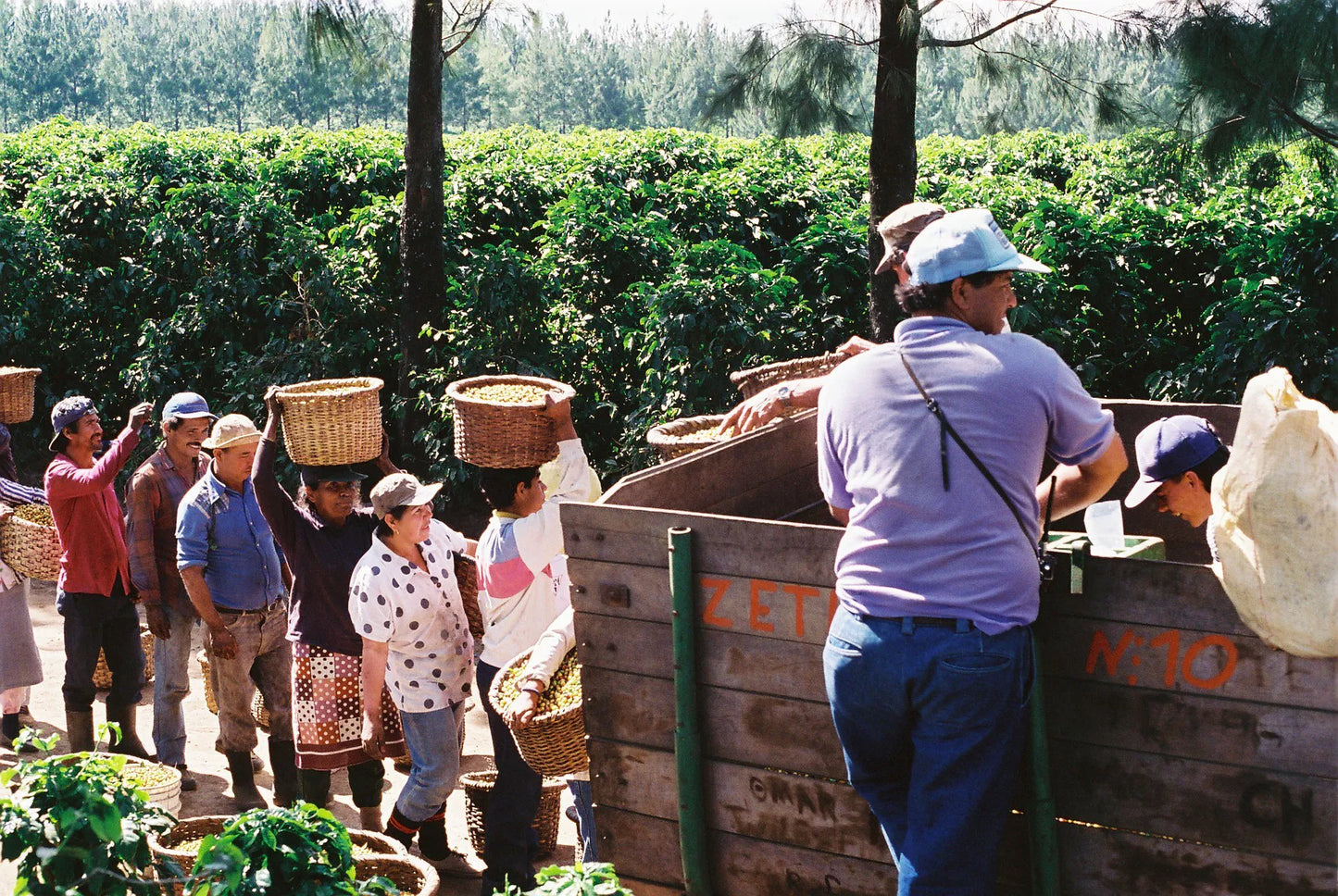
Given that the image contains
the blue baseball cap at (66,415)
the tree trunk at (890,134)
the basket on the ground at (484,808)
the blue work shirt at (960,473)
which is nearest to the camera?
the blue work shirt at (960,473)

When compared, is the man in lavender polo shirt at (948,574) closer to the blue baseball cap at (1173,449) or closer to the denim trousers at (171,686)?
the blue baseball cap at (1173,449)

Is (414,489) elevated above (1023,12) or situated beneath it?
situated beneath

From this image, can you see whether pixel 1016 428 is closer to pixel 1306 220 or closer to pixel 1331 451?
pixel 1331 451

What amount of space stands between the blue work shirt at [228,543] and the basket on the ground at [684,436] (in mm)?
1774

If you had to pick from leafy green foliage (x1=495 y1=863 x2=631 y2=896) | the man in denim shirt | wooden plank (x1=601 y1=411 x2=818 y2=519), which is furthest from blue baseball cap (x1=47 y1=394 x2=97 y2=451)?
leafy green foliage (x1=495 y1=863 x2=631 y2=896)

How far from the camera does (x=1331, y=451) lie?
2.49 m

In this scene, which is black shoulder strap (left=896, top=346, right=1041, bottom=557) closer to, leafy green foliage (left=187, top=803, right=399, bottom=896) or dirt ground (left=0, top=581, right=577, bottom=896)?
leafy green foliage (left=187, top=803, right=399, bottom=896)

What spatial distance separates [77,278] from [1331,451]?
41.1ft

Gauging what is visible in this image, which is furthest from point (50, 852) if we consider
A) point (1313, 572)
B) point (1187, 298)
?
point (1187, 298)

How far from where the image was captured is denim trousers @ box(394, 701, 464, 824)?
16.5ft

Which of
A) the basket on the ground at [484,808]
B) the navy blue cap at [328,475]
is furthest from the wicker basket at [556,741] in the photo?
the navy blue cap at [328,475]

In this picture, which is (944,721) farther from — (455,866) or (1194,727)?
(455,866)

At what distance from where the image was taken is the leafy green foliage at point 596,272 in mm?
8344

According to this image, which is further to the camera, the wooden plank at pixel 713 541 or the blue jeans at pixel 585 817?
the blue jeans at pixel 585 817
